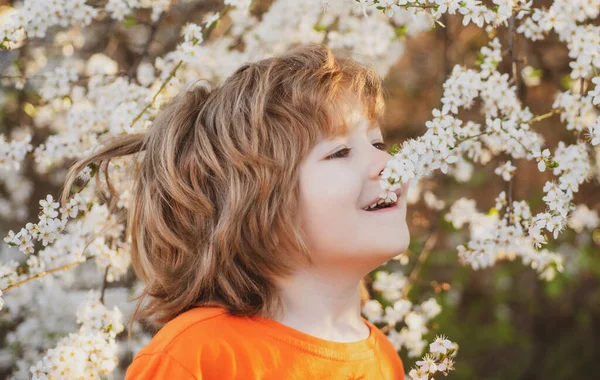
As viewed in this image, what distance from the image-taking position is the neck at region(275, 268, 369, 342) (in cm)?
145

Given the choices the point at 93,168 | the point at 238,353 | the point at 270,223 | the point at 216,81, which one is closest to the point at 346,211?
the point at 270,223

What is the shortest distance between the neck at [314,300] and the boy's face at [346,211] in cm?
3

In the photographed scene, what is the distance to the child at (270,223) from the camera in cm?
138

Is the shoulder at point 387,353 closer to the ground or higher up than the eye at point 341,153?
closer to the ground

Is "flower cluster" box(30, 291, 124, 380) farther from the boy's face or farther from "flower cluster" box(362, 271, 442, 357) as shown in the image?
"flower cluster" box(362, 271, 442, 357)

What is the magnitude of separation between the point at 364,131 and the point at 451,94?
0.99ft

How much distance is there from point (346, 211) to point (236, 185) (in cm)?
24

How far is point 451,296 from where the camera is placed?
3889 mm

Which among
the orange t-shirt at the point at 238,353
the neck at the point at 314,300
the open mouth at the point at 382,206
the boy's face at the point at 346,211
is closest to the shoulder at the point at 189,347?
the orange t-shirt at the point at 238,353

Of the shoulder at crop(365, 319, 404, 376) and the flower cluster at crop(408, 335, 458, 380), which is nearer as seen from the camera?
the flower cluster at crop(408, 335, 458, 380)

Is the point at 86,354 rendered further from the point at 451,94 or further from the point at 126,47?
the point at 126,47

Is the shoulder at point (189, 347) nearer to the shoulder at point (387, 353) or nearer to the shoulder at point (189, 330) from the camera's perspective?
the shoulder at point (189, 330)

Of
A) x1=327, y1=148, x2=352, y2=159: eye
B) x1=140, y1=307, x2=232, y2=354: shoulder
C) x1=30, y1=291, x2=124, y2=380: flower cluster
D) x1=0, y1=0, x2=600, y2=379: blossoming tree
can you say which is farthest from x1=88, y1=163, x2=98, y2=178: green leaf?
x1=327, y1=148, x2=352, y2=159: eye

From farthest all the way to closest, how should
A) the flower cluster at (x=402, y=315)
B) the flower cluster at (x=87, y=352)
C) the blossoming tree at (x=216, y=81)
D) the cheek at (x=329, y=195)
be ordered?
the flower cluster at (x=402, y=315) < the flower cluster at (x=87, y=352) < the blossoming tree at (x=216, y=81) < the cheek at (x=329, y=195)
